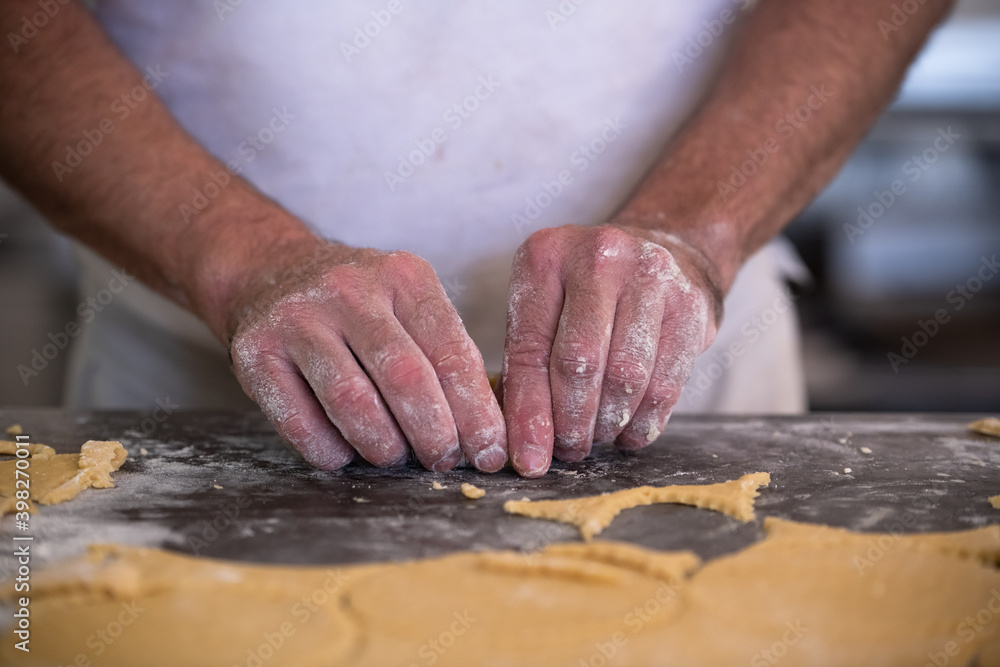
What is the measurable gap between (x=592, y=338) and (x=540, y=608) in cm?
52

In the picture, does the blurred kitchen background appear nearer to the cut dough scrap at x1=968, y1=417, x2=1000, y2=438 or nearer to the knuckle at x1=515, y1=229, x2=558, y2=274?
the cut dough scrap at x1=968, y1=417, x2=1000, y2=438

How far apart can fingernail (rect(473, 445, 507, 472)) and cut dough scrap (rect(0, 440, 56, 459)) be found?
0.78 metres

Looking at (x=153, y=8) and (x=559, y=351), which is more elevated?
(x=153, y=8)

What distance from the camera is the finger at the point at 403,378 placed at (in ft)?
4.08

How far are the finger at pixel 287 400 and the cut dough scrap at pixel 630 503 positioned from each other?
1.19 feet

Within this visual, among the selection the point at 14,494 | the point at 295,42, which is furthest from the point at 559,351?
the point at 295,42

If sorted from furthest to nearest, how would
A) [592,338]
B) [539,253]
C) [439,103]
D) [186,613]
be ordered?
[439,103] < [539,253] < [592,338] < [186,613]

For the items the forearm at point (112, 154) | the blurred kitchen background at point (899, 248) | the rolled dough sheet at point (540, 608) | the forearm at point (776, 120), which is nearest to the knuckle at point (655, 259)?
the forearm at point (776, 120)

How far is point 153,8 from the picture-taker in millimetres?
1807

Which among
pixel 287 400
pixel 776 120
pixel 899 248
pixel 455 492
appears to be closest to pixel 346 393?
pixel 287 400

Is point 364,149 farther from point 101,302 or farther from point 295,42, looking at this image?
point 101,302

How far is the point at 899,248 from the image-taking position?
5.70 m

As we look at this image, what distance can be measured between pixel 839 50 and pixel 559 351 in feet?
3.92

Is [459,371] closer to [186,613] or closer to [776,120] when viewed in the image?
[186,613]
